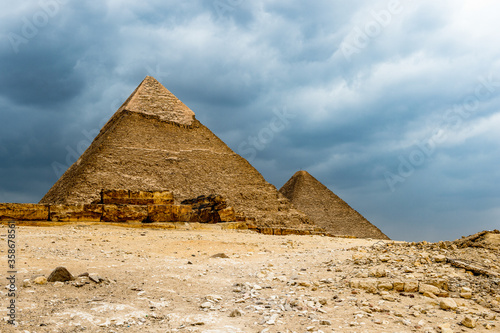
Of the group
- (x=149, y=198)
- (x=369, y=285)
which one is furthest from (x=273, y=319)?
(x=149, y=198)

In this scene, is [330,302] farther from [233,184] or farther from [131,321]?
[233,184]

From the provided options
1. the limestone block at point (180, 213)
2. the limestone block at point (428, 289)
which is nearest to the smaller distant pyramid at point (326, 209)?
the limestone block at point (180, 213)

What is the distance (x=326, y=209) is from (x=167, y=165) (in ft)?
84.5

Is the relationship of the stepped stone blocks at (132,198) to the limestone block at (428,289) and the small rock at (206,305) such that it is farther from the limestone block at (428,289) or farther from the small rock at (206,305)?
the limestone block at (428,289)

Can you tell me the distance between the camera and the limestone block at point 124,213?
12.8 m

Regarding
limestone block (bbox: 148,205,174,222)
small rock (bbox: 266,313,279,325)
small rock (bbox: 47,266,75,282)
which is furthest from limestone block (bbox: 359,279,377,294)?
limestone block (bbox: 148,205,174,222)

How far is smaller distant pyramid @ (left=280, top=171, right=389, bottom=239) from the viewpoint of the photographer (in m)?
50.9

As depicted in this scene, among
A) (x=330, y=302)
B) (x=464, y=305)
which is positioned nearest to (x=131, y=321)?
(x=330, y=302)

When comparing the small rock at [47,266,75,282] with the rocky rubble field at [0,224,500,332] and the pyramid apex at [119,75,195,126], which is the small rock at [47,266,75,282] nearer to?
the rocky rubble field at [0,224,500,332]

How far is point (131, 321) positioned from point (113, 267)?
1.85 meters

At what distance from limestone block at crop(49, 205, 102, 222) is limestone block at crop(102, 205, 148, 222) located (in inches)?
9.4

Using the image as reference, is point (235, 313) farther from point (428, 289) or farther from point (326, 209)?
point (326, 209)

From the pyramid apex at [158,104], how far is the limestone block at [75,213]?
2835 centimetres

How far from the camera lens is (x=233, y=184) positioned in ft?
121
